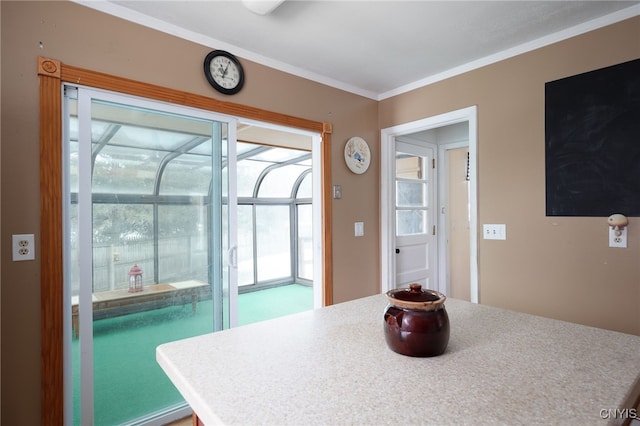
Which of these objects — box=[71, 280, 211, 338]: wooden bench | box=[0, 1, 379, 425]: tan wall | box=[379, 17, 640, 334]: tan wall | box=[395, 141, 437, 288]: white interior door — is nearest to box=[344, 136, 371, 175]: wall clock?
box=[395, 141, 437, 288]: white interior door

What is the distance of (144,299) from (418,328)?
5.86 feet

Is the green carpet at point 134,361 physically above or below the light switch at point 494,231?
below

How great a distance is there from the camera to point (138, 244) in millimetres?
2031

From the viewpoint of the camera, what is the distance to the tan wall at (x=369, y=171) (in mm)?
1596

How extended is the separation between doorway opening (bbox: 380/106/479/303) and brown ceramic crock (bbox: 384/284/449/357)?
229 centimetres

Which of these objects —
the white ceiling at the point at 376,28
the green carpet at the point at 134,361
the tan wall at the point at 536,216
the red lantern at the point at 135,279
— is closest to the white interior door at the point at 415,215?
the tan wall at the point at 536,216

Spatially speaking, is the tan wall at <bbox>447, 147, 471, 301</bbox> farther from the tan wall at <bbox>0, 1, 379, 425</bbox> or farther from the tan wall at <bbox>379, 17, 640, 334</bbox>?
the tan wall at <bbox>0, 1, 379, 425</bbox>

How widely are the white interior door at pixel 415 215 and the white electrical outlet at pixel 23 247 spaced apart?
2853 millimetres

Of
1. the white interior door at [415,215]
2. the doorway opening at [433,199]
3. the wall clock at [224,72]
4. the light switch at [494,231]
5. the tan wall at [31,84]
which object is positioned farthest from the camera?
the white interior door at [415,215]

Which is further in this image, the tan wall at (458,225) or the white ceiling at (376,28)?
the tan wall at (458,225)

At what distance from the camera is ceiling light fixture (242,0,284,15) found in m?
1.74

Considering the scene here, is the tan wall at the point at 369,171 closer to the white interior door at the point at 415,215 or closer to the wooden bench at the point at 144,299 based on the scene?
the wooden bench at the point at 144,299

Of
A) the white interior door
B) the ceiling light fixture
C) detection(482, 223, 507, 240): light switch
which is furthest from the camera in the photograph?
the white interior door

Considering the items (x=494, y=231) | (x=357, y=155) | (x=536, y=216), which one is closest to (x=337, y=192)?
(x=357, y=155)
